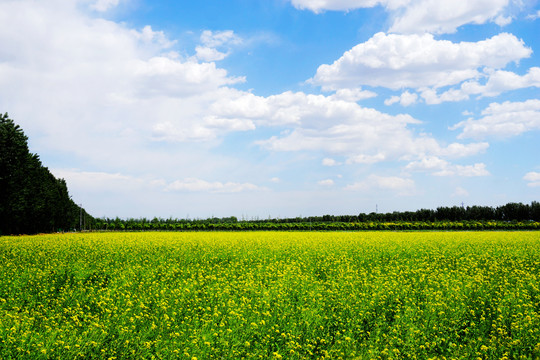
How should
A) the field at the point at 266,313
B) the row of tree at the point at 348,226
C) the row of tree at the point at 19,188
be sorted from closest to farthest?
the field at the point at 266,313, the row of tree at the point at 19,188, the row of tree at the point at 348,226

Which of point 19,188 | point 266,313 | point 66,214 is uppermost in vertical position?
point 19,188

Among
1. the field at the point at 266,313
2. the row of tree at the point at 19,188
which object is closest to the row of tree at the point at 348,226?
the row of tree at the point at 19,188

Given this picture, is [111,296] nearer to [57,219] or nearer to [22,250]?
[22,250]

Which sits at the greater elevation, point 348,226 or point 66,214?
point 66,214

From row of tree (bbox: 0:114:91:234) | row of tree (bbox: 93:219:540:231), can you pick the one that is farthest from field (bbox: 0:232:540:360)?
row of tree (bbox: 93:219:540:231)

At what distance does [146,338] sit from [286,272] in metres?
8.11

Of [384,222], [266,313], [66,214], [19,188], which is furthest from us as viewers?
[384,222]

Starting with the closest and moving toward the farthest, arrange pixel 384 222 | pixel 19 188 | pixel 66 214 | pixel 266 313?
pixel 266 313 → pixel 19 188 → pixel 66 214 → pixel 384 222

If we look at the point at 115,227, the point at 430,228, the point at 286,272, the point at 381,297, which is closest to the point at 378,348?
the point at 381,297

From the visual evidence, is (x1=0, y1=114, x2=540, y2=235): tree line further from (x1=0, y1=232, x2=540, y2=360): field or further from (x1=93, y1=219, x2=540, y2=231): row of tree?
(x1=0, y1=232, x2=540, y2=360): field

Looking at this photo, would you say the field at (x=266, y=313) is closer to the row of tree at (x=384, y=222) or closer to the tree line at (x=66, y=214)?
the tree line at (x=66, y=214)

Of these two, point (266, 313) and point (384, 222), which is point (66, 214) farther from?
point (266, 313)

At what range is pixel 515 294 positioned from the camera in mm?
13414

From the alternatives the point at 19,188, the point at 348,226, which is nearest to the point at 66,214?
the point at 19,188
